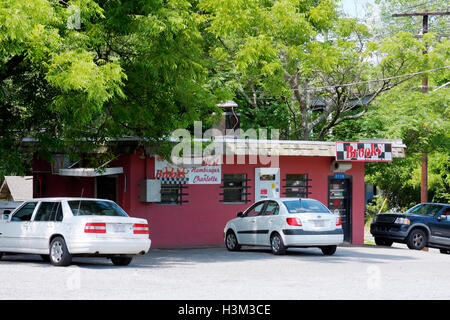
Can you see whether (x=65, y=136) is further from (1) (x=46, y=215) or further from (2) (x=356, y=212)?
(2) (x=356, y=212)

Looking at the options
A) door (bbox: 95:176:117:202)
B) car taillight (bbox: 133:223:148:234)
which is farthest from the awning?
car taillight (bbox: 133:223:148:234)

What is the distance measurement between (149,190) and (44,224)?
23.8 feet

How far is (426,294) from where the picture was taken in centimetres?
1178

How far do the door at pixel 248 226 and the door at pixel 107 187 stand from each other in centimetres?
462

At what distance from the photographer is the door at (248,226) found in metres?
21.4

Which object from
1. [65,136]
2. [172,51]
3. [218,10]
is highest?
[218,10]

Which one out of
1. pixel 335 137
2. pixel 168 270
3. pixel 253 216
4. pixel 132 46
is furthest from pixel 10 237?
pixel 335 137

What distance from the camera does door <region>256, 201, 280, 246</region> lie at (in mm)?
20516

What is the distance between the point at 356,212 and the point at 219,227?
5685 millimetres

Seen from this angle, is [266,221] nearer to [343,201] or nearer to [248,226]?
[248,226]

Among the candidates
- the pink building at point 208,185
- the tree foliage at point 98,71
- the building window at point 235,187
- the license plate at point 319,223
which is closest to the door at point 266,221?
the license plate at point 319,223

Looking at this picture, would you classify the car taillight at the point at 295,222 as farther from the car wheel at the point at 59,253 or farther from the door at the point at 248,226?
the car wheel at the point at 59,253

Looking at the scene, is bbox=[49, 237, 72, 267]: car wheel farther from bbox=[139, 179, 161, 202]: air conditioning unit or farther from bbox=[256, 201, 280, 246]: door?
bbox=[139, 179, 161, 202]: air conditioning unit

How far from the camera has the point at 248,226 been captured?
70.7 feet
